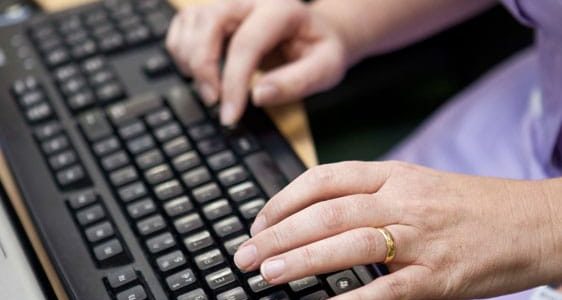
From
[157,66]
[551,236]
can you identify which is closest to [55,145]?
[157,66]

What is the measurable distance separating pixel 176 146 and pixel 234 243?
4.7 inches

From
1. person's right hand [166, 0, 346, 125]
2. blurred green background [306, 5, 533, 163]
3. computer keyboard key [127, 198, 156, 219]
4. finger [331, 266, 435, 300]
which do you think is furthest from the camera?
blurred green background [306, 5, 533, 163]

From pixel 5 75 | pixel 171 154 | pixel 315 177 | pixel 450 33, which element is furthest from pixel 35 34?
pixel 450 33

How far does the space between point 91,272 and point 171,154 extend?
0.12m

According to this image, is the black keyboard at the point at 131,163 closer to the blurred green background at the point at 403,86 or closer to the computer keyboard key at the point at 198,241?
the computer keyboard key at the point at 198,241

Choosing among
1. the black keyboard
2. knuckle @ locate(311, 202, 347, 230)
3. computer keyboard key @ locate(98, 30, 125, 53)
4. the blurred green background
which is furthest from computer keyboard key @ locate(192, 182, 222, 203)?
the blurred green background

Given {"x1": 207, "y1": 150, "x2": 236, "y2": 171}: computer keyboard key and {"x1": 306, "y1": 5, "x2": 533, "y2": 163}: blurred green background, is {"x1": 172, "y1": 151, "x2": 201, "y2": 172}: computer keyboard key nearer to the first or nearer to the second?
{"x1": 207, "y1": 150, "x2": 236, "y2": 171}: computer keyboard key

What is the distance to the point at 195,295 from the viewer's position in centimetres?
60

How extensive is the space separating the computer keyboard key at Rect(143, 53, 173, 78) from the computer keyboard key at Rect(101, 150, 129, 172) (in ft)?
0.33

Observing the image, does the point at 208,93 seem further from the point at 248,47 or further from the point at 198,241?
the point at 198,241

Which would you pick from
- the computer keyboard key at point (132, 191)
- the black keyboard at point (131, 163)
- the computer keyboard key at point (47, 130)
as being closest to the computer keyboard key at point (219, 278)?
the black keyboard at point (131, 163)

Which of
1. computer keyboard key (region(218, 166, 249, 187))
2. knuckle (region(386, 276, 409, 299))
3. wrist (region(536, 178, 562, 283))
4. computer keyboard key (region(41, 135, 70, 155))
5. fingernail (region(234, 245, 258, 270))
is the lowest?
wrist (region(536, 178, 562, 283))

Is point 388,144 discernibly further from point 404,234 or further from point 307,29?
point 404,234

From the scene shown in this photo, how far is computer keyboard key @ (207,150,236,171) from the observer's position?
0.70m
